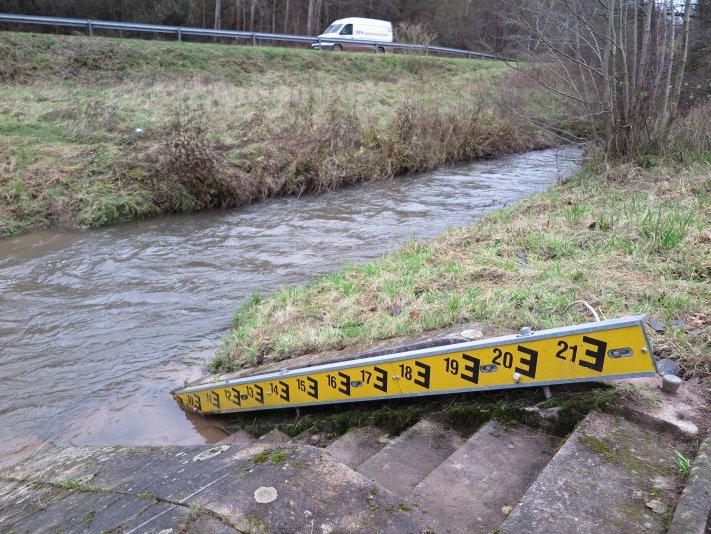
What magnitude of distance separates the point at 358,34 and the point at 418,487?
98.1 feet

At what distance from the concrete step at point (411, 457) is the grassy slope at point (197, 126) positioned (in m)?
9.74

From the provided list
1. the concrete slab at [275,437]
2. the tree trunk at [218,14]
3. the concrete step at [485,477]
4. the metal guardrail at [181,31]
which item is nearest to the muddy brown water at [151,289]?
the concrete slab at [275,437]

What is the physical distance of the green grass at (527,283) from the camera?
441cm

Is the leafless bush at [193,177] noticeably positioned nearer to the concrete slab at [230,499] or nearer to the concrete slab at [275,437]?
the concrete slab at [275,437]

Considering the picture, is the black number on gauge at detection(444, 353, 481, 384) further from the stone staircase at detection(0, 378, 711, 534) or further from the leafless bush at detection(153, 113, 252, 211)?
the leafless bush at detection(153, 113, 252, 211)

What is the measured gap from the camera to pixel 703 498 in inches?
88.8

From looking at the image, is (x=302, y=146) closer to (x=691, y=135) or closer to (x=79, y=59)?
(x=691, y=135)

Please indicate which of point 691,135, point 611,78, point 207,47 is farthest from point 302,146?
point 207,47

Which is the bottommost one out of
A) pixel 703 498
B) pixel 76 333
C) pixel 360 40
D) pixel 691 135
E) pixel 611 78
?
pixel 76 333

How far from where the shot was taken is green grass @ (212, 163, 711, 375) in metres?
4.41

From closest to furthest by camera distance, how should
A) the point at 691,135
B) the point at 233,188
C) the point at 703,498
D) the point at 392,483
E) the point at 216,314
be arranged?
1. the point at 703,498
2. the point at 392,483
3. the point at 216,314
4. the point at 691,135
5. the point at 233,188

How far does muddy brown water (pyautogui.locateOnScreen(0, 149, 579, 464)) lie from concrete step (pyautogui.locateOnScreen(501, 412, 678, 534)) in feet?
10.7

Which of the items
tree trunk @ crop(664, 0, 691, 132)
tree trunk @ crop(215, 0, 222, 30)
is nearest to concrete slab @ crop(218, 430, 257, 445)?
tree trunk @ crop(664, 0, 691, 132)

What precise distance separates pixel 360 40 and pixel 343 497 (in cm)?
2917
